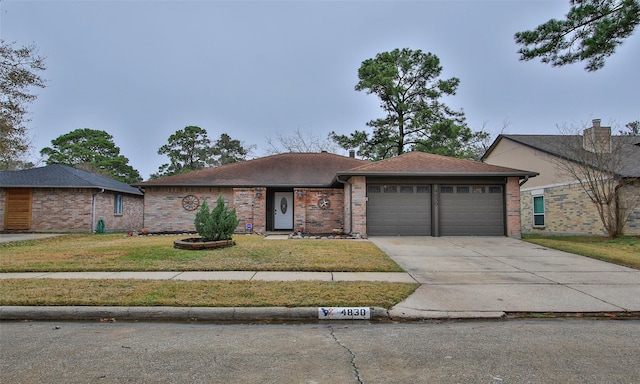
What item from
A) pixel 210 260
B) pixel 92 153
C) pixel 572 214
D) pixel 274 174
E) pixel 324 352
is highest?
pixel 92 153

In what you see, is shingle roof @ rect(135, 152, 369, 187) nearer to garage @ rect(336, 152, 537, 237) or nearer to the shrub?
garage @ rect(336, 152, 537, 237)

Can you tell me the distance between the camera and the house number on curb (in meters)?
4.76

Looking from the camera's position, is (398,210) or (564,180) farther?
(564,180)

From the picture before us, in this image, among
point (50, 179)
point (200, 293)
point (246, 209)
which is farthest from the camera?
point (50, 179)

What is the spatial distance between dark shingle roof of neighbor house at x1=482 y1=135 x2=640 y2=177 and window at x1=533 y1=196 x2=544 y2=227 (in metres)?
2.80

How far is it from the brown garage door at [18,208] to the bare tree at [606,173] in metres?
24.8

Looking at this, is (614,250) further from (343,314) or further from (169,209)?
(169,209)

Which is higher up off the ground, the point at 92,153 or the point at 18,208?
the point at 92,153

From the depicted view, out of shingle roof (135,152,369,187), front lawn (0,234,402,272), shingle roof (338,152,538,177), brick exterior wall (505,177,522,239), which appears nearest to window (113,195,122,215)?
shingle roof (135,152,369,187)

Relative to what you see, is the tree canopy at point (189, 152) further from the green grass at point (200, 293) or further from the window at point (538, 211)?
the green grass at point (200, 293)

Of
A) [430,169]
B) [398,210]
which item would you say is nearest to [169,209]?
[398,210]

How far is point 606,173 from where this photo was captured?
46.3 feet

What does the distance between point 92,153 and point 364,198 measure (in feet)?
112

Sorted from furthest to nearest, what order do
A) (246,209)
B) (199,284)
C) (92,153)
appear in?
(92,153) < (246,209) < (199,284)
